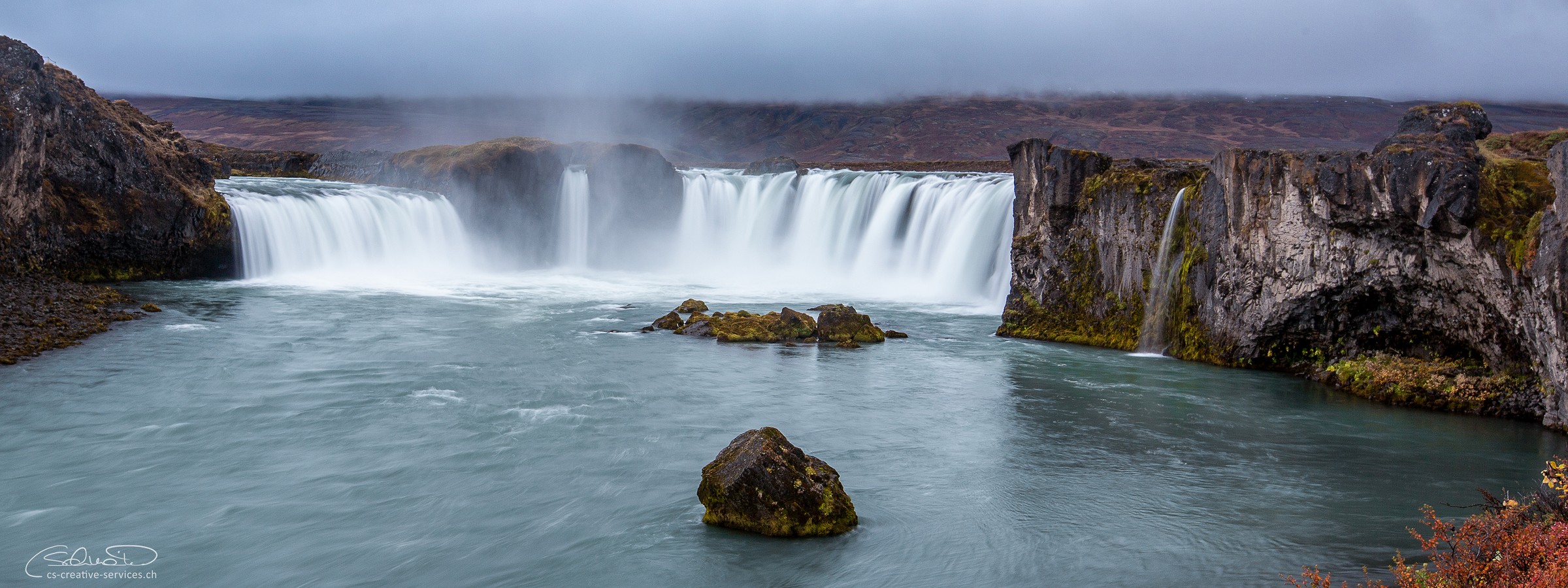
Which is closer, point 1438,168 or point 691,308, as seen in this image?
point 1438,168

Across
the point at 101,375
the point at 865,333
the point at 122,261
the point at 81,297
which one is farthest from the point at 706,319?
the point at 122,261

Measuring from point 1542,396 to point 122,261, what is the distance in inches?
1435

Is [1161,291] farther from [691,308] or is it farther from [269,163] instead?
[269,163]

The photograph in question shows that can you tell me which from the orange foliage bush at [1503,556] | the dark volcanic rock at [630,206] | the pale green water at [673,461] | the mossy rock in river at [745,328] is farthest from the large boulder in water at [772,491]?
the dark volcanic rock at [630,206]

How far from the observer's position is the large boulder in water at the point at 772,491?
1059 cm

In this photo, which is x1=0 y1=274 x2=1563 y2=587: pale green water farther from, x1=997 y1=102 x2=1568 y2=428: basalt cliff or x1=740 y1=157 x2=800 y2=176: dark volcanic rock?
x1=740 y1=157 x2=800 y2=176: dark volcanic rock

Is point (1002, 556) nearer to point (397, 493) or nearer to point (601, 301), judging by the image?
point (397, 493)

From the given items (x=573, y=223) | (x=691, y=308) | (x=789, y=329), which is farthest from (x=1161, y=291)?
(x=573, y=223)

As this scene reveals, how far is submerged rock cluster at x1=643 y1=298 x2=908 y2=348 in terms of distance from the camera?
80.5 ft

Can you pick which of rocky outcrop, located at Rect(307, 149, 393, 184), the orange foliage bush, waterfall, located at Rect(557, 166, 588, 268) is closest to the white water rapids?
waterfall, located at Rect(557, 166, 588, 268)

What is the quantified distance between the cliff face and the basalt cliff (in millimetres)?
26481

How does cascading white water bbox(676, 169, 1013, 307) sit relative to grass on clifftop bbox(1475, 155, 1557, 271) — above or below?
below

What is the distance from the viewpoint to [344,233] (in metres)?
40.5
